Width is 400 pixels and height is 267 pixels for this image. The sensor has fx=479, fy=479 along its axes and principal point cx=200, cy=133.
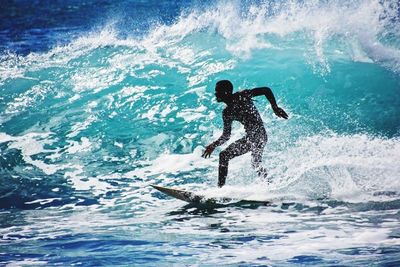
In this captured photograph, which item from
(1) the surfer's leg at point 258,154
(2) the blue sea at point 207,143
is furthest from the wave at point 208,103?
(1) the surfer's leg at point 258,154

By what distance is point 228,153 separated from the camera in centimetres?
651

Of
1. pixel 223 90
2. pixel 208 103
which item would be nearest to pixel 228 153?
pixel 223 90

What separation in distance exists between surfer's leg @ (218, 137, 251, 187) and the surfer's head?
26.4 inches

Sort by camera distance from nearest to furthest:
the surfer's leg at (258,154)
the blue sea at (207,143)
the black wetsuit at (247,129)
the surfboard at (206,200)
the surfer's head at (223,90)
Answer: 1. the blue sea at (207,143)
2. the surfer's head at (223,90)
3. the surfboard at (206,200)
4. the black wetsuit at (247,129)
5. the surfer's leg at (258,154)

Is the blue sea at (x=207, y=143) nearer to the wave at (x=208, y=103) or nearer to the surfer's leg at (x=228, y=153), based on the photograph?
the wave at (x=208, y=103)

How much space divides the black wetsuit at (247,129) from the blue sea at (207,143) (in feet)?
1.46

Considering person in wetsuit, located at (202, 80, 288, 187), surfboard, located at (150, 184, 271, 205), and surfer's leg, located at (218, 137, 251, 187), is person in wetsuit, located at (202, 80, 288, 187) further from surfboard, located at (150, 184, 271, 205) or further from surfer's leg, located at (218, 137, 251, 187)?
surfboard, located at (150, 184, 271, 205)

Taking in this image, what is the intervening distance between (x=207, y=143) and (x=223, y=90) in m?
3.92

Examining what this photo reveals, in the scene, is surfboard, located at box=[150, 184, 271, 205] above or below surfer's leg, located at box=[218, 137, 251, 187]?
below

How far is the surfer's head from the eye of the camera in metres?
6.21

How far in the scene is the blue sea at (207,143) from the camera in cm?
486

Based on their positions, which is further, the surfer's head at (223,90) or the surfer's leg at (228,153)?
the surfer's leg at (228,153)

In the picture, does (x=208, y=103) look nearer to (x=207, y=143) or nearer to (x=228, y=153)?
(x=207, y=143)

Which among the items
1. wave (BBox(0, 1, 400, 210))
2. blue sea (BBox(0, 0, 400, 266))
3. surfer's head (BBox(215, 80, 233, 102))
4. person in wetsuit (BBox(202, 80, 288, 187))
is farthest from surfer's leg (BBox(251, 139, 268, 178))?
surfer's head (BBox(215, 80, 233, 102))
